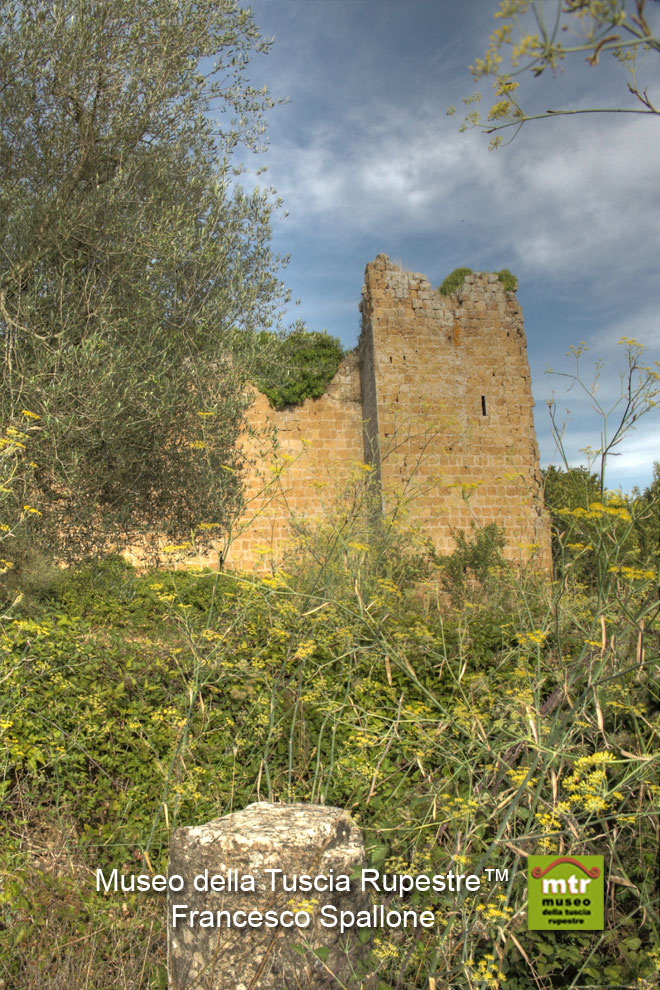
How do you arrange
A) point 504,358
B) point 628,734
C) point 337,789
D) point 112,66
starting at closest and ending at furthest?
1. point 628,734
2. point 337,789
3. point 112,66
4. point 504,358

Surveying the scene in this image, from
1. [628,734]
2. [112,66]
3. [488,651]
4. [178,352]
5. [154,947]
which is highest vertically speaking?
[112,66]

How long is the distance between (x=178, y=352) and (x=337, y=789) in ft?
15.2

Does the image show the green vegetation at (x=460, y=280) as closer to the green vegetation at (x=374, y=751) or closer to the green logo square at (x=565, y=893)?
the green vegetation at (x=374, y=751)

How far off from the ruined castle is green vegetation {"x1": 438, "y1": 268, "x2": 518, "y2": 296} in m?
0.11

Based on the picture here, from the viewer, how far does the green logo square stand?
100 inches

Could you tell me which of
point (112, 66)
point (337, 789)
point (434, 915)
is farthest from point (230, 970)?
point (112, 66)

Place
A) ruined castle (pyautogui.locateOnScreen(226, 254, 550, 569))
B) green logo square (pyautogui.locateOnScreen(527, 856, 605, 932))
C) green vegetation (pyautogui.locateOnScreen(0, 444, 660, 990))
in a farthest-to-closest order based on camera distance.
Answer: ruined castle (pyautogui.locateOnScreen(226, 254, 550, 569)), green vegetation (pyautogui.locateOnScreen(0, 444, 660, 990)), green logo square (pyautogui.locateOnScreen(527, 856, 605, 932))

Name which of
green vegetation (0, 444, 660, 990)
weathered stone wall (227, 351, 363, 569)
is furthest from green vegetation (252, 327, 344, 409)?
green vegetation (0, 444, 660, 990)

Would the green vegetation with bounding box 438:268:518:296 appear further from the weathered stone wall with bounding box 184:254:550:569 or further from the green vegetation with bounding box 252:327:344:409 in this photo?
the green vegetation with bounding box 252:327:344:409

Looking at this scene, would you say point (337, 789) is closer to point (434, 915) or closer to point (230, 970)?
point (434, 915)

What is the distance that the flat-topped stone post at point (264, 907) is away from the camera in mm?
2395

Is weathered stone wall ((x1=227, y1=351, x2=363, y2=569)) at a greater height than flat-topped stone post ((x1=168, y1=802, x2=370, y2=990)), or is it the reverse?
weathered stone wall ((x1=227, y1=351, x2=363, y2=569))

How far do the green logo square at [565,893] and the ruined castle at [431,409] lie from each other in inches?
371

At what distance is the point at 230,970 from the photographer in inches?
95.3
